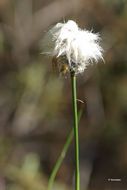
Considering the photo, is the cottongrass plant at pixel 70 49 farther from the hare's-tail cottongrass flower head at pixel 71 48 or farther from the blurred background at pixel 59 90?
the blurred background at pixel 59 90

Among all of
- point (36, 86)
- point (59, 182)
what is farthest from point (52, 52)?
point (36, 86)

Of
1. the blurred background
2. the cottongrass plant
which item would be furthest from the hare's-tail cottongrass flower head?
the blurred background

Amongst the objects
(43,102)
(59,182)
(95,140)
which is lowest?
(59,182)

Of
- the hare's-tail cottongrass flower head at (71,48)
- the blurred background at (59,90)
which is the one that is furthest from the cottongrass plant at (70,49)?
the blurred background at (59,90)

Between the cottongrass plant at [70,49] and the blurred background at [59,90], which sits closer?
the cottongrass plant at [70,49]

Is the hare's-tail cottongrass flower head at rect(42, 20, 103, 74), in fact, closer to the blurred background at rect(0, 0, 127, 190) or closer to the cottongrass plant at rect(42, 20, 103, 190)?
the cottongrass plant at rect(42, 20, 103, 190)

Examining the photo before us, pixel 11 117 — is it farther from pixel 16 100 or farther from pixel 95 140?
pixel 95 140
